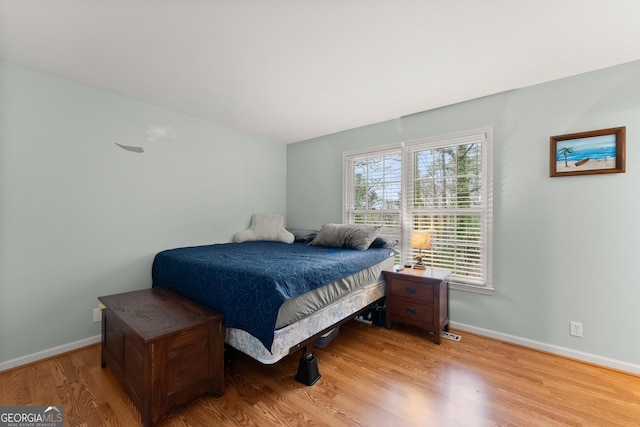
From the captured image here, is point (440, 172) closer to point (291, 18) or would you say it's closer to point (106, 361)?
point (291, 18)

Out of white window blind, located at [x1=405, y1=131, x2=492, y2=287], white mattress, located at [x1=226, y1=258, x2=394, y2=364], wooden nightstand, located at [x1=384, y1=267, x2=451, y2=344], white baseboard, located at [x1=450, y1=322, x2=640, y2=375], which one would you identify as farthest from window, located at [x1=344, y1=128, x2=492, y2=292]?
white mattress, located at [x1=226, y1=258, x2=394, y2=364]

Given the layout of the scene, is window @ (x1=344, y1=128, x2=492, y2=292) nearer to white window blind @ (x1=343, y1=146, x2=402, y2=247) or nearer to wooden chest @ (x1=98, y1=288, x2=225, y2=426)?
white window blind @ (x1=343, y1=146, x2=402, y2=247)

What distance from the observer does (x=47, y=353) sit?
2229 mm

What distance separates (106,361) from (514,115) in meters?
4.06

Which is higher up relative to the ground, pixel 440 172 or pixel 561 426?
pixel 440 172

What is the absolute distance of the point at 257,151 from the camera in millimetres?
3975

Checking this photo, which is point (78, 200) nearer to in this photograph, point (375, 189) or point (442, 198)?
point (375, 189)

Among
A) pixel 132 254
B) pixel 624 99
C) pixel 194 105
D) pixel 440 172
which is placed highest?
pixel 194 105

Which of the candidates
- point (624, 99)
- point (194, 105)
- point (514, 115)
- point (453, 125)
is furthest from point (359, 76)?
point (624, 99)

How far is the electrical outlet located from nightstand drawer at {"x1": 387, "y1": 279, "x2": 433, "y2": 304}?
112cm

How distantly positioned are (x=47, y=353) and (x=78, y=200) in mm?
1306

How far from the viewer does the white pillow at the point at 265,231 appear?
366 centimetres

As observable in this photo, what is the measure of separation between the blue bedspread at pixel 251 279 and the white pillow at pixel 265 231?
3.56 ft

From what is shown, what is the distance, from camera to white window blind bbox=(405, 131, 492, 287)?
2.69 meters
